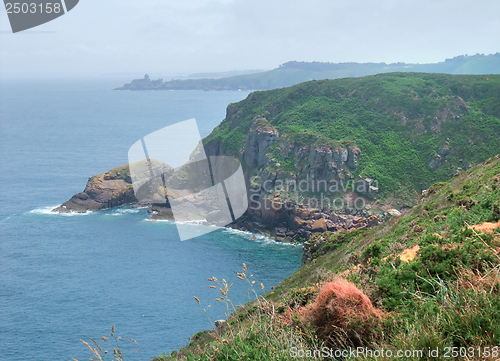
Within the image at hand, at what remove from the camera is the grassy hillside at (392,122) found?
167ft

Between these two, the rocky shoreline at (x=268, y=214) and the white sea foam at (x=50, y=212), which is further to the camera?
the white sea foam at (x=50, y=212)

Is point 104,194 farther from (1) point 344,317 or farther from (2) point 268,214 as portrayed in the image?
(1) point 344,317

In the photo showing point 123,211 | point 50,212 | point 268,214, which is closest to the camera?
point 268,214

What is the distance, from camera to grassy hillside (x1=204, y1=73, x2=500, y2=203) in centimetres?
5094

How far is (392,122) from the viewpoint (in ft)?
→ 194

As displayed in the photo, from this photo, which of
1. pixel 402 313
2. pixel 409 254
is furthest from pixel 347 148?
pixel 402 313

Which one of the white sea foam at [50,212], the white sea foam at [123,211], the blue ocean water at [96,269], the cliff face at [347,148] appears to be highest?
the cliff face at [347,148]

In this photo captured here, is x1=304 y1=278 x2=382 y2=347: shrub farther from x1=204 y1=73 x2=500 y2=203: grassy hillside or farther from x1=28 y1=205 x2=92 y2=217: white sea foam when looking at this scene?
x1=28 y1=205 x2=92 y2=217: white sea foam

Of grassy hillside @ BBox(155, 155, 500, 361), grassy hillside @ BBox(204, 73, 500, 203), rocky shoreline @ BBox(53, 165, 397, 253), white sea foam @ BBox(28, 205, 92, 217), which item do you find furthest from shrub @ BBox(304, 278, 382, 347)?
white sea foam @ BBox(28, 205, 92, 217)

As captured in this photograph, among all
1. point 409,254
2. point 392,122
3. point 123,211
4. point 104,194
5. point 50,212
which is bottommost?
point 123,211

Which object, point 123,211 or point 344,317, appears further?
point 123,211

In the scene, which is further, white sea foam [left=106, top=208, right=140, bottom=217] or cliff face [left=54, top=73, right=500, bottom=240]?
white sea foam [left=106, top=208, right=140, bottom=217]

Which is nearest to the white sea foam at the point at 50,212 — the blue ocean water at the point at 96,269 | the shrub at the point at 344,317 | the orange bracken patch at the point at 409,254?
the blue ocean water at the point at 96,269

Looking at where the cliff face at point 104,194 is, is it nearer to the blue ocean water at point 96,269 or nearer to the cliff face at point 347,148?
the cliff face at point 347,148
